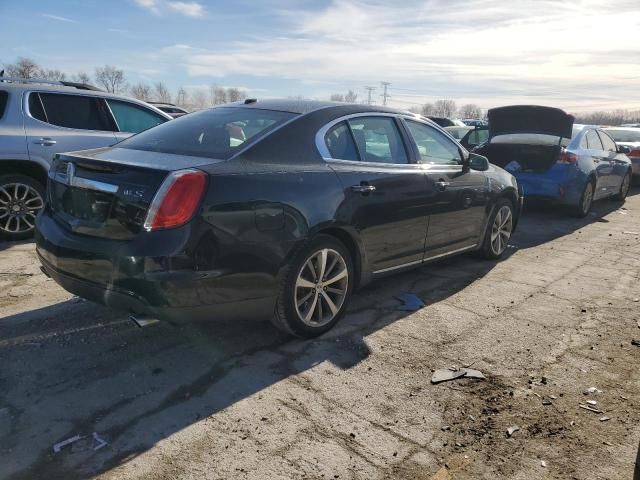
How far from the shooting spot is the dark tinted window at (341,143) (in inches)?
149

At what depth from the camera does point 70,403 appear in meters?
2.82

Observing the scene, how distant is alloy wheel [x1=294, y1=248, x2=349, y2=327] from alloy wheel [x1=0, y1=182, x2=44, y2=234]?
373cm

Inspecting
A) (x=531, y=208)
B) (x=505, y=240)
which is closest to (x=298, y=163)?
(x=505, y=240)

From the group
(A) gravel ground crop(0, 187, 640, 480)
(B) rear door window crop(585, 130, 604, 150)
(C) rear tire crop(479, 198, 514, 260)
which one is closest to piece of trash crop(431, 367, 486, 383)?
(A) gravel ground crop(0, 187, 640, 480)

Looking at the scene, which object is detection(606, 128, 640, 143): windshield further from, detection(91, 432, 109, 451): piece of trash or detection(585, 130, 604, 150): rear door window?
detection(91, 432, 109, 451): piece of trash

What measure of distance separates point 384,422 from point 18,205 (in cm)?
500

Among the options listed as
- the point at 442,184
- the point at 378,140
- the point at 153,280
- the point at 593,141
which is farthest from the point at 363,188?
the point at 593,141

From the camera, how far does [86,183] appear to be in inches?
126

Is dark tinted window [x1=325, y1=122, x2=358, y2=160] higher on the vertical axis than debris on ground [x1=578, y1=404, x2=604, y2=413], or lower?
higher

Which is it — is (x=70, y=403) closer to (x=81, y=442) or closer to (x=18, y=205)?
(x=81, y=442)

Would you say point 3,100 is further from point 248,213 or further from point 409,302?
point 409,302

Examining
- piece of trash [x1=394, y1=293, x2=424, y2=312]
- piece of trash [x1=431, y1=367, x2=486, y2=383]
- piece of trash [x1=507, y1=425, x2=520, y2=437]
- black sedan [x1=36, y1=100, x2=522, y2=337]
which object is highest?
black sedan [x1=36, y1=100, x2=522, y2=337]

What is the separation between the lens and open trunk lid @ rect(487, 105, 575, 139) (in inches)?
329

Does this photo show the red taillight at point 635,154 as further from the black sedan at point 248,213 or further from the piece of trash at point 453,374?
the piece of trash at point 453,374
